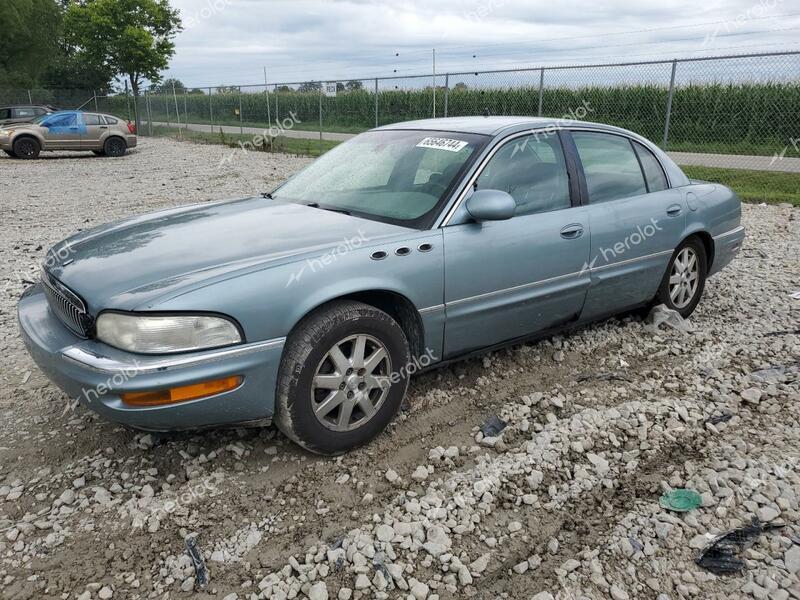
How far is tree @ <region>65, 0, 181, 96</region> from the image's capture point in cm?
3072

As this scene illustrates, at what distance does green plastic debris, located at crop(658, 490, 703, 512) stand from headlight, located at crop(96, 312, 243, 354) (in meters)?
2.03

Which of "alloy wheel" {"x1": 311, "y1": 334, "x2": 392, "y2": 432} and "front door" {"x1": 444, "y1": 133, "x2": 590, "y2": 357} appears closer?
"alloy wheel" {"x1": 311, "y1": 334, "x2": 392, "y2": 432}

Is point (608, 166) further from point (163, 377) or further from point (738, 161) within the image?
point (738, 161)

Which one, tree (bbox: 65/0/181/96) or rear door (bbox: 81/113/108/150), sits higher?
tree (bbox: 65/0/181/96)

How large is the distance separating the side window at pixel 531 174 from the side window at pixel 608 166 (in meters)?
0.23

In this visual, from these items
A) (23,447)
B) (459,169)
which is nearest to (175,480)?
(23,447)

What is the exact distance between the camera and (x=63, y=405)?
365cm

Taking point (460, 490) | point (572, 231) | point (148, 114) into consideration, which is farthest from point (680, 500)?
Result: point (148, 114)

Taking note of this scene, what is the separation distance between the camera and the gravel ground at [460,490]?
2389 mm

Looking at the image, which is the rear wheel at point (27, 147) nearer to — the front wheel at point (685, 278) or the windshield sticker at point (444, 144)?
the windshield sticker at point (444, 144)

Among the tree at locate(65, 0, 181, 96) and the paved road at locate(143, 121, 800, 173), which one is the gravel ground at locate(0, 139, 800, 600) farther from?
the tree at locate(65, 0, 181, 96)

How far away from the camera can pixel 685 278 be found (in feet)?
16.0

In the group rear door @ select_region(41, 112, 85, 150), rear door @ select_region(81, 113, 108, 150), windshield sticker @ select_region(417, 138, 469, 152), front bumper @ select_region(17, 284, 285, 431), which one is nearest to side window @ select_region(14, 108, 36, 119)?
rear door @ select_region(41, 112, 85, 150)

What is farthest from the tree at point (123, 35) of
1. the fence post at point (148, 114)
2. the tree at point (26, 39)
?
the tree at point (26, 39)
